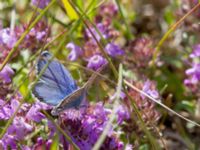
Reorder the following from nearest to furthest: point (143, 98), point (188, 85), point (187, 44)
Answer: point (143, 98), point (188, 85), point (187, 44)

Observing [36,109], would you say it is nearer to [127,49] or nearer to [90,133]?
[90,133]

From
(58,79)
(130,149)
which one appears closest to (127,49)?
(130,149)

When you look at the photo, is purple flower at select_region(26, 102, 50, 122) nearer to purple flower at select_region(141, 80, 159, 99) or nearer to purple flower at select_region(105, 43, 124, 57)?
purple flower at select_region(141, 80, 159, 99)

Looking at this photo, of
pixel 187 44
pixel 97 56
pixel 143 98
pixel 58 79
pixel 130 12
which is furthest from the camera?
pixel 130 12

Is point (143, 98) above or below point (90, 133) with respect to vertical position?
below

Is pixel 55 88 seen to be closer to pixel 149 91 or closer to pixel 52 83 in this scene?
pixel 52 83

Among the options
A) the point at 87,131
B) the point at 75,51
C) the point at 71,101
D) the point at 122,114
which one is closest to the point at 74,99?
the point at 71,101
